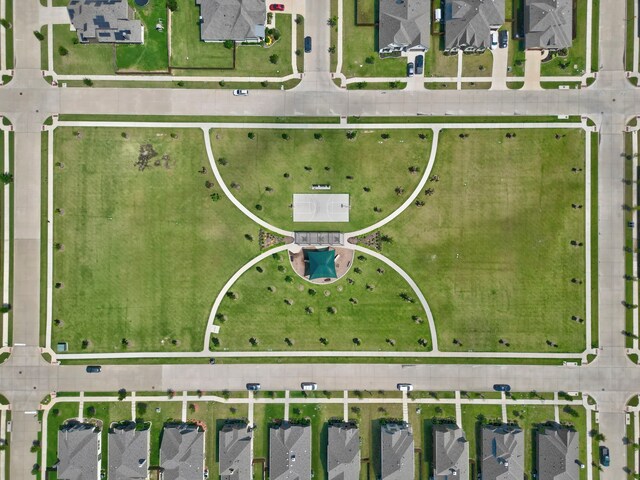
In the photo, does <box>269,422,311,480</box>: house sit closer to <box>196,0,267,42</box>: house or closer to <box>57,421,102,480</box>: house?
<box>57,421,102,480</box>: house

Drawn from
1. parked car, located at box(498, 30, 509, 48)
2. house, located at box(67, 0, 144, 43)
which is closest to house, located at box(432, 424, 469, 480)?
parked car, located at box(498, 30, 509, 48)

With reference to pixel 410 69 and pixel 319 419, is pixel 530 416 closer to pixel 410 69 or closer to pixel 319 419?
pixel 319 419

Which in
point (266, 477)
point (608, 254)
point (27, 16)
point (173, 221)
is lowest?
point (266, 477)

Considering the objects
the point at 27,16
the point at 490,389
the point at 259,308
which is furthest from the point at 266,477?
the point at 27,16

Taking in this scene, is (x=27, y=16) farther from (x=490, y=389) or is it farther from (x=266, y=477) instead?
Result: (x=490, y=389)

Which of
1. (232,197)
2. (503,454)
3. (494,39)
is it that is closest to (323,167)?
(232,197)

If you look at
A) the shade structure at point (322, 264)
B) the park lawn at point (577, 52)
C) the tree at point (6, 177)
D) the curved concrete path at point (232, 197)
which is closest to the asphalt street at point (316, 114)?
the tree at point (6, 177)

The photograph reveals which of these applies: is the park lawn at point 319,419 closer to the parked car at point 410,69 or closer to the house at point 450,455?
the house at point 450,455
